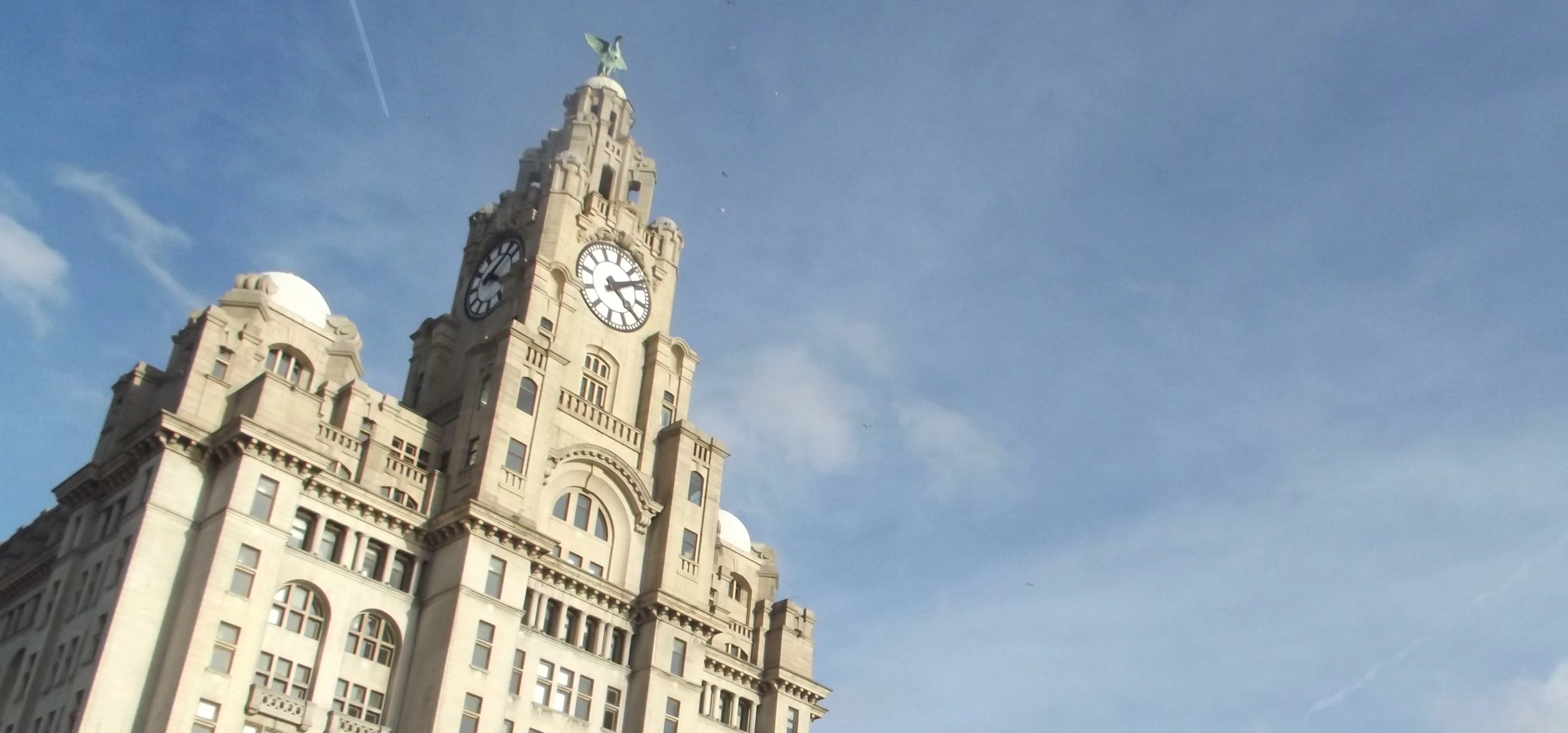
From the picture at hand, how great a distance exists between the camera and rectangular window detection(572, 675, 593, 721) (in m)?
74.9

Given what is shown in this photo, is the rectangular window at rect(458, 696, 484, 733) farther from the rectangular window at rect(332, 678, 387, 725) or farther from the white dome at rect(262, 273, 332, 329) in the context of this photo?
the white dome at rect(262, 273, 332, 329)

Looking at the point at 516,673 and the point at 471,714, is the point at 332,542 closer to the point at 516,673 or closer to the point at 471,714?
the point at 471,714

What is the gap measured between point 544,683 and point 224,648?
17092 mm

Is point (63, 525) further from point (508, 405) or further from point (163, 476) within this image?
point (508, 405)

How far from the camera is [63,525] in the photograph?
2923 inches

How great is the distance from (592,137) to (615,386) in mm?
20519

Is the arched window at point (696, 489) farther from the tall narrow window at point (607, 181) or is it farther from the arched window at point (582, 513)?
the tall narrow window at point (607, 181)

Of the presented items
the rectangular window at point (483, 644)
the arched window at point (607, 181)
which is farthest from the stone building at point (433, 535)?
the arched window at point (607, 181)

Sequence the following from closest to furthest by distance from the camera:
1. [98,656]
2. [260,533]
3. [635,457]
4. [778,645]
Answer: [98,656] < [260,533] < [635,457] < [778,645]

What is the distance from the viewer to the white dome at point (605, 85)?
102562 mm

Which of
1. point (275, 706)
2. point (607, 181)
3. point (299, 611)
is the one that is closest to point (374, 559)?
point (299, 611)

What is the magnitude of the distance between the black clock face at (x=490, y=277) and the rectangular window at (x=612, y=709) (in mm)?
23642

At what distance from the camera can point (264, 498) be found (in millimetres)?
66125

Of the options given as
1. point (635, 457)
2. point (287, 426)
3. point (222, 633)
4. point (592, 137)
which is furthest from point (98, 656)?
point (592, 137)
